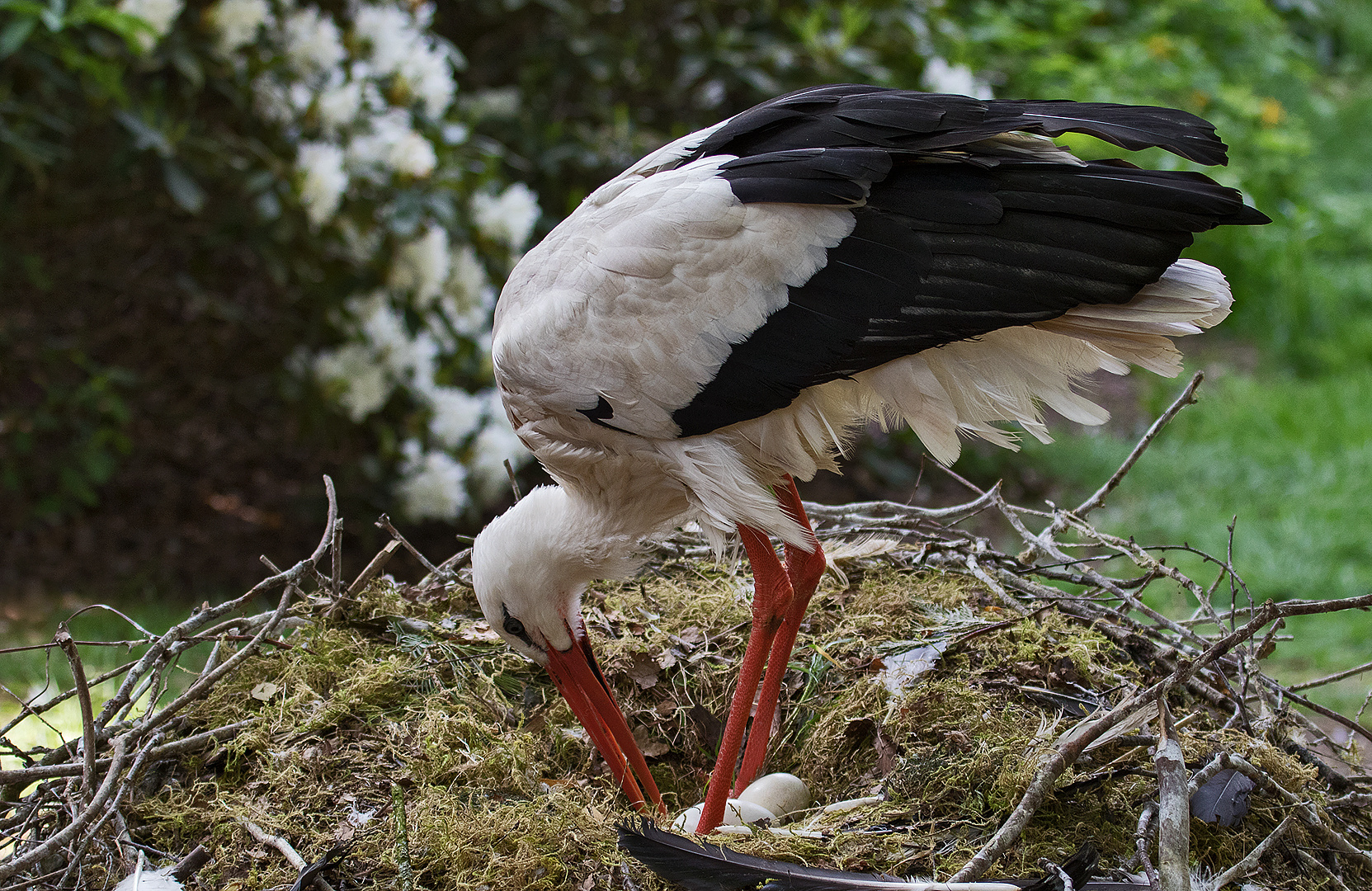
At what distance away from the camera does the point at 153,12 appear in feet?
12.0

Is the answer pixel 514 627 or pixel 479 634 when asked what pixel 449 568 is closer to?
pixel 479 634

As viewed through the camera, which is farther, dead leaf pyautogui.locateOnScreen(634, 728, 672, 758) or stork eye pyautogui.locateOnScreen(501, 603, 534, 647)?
dead leaf pyautogui.locateOnScreen(634, 728, 672, 758)

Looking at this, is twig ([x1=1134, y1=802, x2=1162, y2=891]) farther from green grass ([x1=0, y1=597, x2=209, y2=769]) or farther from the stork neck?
green grass ([x1=0, y1=597, x2=209, y2=769])

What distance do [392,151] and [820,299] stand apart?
91.2 inches

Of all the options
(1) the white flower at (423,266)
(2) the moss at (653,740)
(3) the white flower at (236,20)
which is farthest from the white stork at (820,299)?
(3) the white flower at (236,20)

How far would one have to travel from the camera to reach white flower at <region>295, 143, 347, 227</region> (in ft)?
12.8

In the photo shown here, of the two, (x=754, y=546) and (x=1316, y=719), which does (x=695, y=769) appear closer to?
(x=754, y=546)

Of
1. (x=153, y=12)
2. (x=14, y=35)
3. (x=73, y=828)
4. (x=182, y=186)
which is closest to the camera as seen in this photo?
(x=73, y=828)

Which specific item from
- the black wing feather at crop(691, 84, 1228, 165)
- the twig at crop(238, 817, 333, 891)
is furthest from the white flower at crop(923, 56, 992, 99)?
the twig at crop(238, 817, 333, 891)

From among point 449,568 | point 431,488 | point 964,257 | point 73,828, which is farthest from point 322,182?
point 964,257

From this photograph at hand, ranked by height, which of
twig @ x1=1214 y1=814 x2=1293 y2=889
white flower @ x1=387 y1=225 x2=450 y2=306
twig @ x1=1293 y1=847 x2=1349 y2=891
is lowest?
twig @ x1=1293 y1=847 x2=1349 y2=891

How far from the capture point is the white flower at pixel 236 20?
3936mm

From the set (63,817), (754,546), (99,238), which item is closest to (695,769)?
(754,546)

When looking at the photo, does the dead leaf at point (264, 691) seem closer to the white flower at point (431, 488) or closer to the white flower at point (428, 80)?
the white flower at point (431, 488)
